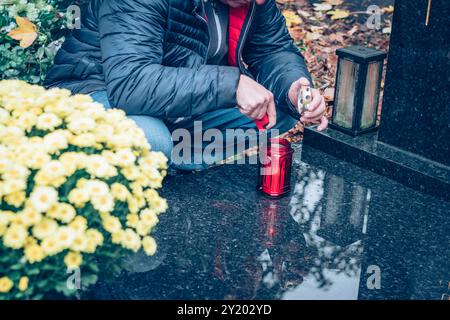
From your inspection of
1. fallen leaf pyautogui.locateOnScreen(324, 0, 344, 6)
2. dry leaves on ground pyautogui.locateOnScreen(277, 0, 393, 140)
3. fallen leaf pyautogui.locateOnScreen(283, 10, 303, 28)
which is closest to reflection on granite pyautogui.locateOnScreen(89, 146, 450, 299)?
dry leaves on ground pyautogui.locateOnScreen(277, 0, 393, 140)

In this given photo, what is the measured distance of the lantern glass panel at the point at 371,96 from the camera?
3.98 metres

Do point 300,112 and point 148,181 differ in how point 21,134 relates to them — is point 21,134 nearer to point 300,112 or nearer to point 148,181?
point 148,181

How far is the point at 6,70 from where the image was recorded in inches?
143

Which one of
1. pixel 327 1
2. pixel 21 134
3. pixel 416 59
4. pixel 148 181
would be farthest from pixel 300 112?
pixel 327 1

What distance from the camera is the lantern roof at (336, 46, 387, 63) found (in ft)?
12.7

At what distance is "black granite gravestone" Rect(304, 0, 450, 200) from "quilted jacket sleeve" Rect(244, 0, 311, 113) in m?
0.57

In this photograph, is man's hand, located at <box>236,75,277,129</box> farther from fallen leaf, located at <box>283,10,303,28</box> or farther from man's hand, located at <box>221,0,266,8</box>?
fallen leaf, located at <box>283,10,303,28</box>

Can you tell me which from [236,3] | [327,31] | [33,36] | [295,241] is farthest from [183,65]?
[327,31]

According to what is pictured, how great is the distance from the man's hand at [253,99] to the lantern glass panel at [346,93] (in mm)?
1032

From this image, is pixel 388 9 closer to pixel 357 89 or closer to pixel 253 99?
pixel 357 89

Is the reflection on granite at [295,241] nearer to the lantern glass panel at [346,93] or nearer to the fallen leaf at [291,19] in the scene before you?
the lantern glass panel at [346,93]

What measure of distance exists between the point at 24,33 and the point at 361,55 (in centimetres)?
186

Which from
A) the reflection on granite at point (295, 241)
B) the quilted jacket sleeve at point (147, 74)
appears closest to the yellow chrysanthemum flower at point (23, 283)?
the reflection on granite at point (295, 241)

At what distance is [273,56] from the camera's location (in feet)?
12.3
